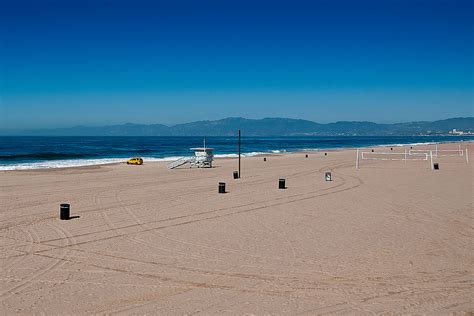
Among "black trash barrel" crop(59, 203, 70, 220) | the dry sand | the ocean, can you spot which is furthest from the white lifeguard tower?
"black trash barrel" crop(59, 203, 70, 220)

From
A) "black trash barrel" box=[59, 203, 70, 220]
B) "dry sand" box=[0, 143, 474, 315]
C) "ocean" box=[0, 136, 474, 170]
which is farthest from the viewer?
"ocean" box=[0, 136, 474, 170]

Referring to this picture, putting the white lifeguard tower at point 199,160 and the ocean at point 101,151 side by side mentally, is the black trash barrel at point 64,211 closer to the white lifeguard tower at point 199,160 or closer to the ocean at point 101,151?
the white lifeguard tower at point 199,160

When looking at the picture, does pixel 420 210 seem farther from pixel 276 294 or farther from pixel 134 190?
pixel 134 190

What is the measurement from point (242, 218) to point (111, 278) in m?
4.75

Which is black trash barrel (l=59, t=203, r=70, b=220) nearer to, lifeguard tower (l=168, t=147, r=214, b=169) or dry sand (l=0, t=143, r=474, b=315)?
dry sand (l=0, t=143, r=474, b=315)

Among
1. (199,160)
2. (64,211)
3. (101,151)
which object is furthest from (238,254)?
(101,151)

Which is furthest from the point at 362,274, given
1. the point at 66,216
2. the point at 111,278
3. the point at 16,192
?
the point at 16,192

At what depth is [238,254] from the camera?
7543 mm

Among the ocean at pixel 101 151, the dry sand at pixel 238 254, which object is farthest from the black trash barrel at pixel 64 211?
the ocean at pixel 101 151

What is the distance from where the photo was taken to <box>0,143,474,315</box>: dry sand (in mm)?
5500

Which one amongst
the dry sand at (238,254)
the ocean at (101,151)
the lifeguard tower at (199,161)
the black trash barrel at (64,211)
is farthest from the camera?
the ocean at (101,151)

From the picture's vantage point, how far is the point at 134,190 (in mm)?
15953

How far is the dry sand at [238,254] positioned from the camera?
5.50 metres

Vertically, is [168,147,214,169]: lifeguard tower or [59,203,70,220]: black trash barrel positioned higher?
[168,147,214,169]: lifeguard tower
